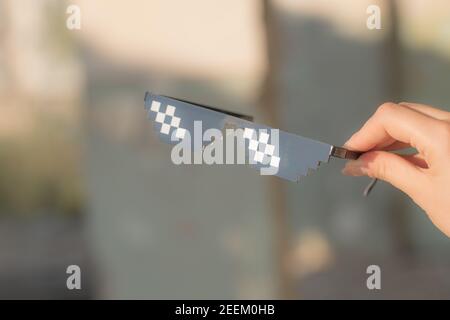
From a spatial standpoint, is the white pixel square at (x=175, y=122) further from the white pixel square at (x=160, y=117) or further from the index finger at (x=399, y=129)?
the index finger at (x=399, y=129)

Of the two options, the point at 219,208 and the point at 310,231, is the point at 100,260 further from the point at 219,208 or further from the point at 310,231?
the point at 310,231

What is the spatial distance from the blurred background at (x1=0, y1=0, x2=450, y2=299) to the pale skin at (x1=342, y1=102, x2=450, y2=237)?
145 centimetres

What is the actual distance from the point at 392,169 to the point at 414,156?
52 millimetres

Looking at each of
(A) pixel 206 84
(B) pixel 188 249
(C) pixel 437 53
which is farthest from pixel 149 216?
(C) pixel 437 53

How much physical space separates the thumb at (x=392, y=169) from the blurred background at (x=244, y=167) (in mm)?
1440

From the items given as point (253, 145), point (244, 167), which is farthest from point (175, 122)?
point (244, 167)

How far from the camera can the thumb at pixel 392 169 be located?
877 millimetres

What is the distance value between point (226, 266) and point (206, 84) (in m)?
0.62

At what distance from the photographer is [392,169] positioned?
2.93ft

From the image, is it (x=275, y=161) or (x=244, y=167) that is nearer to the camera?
(x=275, y=161)

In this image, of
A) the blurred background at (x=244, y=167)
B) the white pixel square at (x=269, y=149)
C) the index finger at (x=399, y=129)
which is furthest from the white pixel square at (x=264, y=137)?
the blurred background at (x=244, y=167)

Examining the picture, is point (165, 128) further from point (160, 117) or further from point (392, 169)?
point (392, 169)

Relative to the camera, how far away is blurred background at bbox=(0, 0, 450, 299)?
2.32 metres

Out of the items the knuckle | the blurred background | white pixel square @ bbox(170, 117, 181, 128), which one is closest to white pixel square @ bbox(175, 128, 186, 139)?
white pixel square @ bbox(170, 117, 181, 128)
